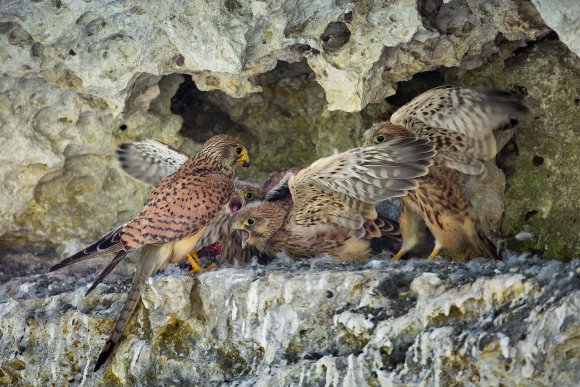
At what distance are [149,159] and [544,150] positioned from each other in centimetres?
266

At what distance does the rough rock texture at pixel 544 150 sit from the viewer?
5645mm

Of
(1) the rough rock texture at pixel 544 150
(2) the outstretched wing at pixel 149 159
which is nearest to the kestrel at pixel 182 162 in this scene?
(2) the outstretched wing at pixel 149 159

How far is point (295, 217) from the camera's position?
234 inches

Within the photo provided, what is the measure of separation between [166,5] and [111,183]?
1856 mm

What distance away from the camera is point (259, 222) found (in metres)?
5.91

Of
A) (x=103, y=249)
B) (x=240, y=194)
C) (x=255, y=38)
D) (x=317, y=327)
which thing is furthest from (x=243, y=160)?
(x=317, y=327)

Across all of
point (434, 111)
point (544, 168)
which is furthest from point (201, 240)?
point (544, 168)

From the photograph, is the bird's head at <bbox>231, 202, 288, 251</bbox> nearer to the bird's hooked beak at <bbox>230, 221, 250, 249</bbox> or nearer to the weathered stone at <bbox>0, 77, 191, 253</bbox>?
the bird's hooked beak at <bbox>230, 221, 250, 249</bbox>

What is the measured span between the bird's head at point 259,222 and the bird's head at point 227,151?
315 mm

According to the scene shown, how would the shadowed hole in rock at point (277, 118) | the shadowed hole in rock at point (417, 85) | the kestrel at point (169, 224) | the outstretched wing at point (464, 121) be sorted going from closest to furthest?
the kestrel at point (169, 224)
the outstretched wing at point (464, 121)
the shadowed hole in rock at point (417, 85)
the shadowed hole in rock at point (277, 118)

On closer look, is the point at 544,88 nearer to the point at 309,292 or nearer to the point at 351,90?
the point at 351,90

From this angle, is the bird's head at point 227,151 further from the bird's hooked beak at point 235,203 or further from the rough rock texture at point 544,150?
the rough rock texture at point 544,150

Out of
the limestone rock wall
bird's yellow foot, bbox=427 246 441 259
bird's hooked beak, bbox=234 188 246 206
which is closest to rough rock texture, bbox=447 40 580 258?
the limestone rock wall

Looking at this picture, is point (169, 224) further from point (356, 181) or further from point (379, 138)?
point (379, 138)
